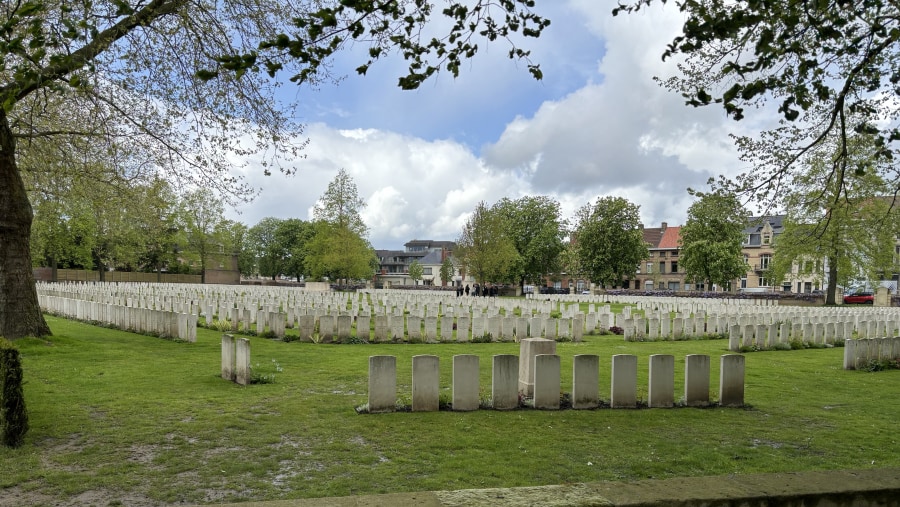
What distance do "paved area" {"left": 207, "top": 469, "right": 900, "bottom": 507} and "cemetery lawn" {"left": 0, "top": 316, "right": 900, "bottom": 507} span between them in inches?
58.4

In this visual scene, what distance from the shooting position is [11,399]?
5.73 metres

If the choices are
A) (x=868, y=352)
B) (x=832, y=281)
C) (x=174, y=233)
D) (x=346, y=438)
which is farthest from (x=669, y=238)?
(x=346, y=438)

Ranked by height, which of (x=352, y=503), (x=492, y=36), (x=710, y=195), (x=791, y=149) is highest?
(x=492, y=36)

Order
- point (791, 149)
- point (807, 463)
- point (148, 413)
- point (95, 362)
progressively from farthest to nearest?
point (95, 362)
point (791, 149)
point (148, 413)
point (807, 463)

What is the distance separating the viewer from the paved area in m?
3.26

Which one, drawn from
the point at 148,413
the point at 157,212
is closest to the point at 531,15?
the point at 148,413

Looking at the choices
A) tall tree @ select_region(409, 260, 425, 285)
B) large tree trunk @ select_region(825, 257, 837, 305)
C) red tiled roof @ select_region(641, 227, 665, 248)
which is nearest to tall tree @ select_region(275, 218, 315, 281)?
tall tree @ select_region(409, 260, 425, 285)

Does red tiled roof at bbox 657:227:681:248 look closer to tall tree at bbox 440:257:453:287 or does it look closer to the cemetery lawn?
tall tree at bbox 440:257:453:287

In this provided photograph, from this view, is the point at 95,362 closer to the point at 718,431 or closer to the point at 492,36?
the point at 492,36

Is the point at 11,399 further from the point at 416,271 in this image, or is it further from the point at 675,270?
the point at 416,271

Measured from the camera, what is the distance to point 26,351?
38.4 ft

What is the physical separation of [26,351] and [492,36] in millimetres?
11320

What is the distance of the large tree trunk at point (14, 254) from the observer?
11531mm

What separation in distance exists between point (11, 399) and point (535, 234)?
6436 centimetres
